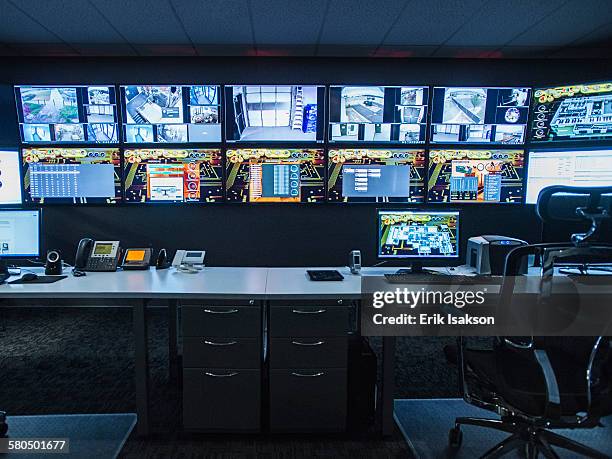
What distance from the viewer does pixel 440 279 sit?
2447 mm

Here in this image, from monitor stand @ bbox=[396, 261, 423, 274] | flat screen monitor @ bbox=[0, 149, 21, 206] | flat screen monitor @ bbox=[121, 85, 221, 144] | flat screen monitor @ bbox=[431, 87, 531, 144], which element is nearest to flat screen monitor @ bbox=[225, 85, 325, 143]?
flat screen monitor @ bbox=[121, 85, 221, 144]

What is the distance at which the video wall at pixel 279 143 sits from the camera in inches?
148

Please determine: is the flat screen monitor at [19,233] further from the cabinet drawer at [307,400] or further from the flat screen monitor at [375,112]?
the flat screen monitor at [375,112]

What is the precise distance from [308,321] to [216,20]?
241 centimetres

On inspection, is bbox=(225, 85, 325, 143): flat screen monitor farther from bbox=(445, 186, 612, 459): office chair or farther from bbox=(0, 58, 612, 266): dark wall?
bbox=(445, 186, 612, 459): office chair

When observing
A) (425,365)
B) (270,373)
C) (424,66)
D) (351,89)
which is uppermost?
(424,66)

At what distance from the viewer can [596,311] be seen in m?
1.66

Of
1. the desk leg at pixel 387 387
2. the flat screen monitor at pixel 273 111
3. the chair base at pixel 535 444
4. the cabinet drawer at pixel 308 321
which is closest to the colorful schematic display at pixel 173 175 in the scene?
the flat screen monitor at pixel 273 111

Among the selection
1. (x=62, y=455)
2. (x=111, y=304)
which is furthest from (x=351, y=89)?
(x=62, y=455)

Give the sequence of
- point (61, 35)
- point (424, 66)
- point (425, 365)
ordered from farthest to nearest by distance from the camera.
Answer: point (424, 66)
point (61, 35)
point (425, 365)

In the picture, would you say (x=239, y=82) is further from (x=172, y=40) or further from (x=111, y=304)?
(x=111, y=304)

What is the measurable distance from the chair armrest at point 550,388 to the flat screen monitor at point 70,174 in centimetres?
362

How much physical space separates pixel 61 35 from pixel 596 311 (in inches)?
163

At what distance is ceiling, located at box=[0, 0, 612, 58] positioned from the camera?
2902 mm
